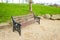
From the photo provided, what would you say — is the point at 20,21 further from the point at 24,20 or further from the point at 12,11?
the point at 12,11

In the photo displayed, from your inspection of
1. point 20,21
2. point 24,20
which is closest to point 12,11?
point 24,20

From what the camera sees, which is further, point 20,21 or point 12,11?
point 12,11

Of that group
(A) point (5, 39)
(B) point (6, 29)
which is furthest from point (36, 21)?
(A) point (5, 39)

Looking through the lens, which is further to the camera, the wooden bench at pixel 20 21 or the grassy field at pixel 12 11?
the grassy field at pixel 12 11

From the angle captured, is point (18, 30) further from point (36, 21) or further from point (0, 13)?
point (0, 13)

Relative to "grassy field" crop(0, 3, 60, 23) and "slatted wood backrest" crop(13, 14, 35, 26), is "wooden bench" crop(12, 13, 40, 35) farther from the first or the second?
"grassy field" crop(0, 3, 60, 23)

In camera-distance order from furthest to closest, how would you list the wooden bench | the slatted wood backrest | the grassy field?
the grassy field
the slatted wood backrest
the wooden bench

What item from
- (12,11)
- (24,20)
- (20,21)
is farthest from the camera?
(12,11)

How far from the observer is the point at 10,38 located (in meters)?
6.97

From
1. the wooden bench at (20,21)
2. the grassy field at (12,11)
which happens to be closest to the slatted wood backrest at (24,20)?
the wooden bench at (20,21)

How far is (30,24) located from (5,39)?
3.36 meters

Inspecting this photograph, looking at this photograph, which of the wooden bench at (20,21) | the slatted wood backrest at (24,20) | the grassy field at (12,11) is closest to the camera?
the wooden bench at (20,21)

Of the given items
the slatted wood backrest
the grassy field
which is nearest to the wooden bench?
the slatted wood backrest

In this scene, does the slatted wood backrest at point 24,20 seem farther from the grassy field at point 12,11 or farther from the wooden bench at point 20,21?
the grassy field at point 12,11
